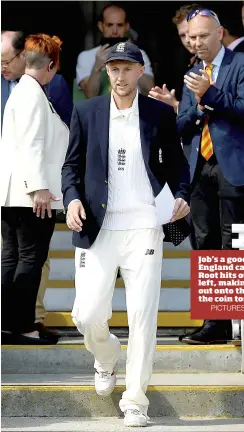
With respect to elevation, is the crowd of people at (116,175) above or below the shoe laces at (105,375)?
above

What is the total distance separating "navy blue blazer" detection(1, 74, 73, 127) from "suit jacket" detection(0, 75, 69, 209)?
0.37 meters

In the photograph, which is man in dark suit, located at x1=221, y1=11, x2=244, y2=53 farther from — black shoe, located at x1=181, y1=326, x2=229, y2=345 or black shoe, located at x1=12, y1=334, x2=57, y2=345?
black shoe, located at x1=12, y1=334, x2=57, y2=345

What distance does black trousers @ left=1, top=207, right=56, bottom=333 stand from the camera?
7562 mm

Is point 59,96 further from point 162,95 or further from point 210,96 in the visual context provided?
point 210,96

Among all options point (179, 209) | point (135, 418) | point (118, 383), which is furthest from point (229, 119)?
point (135, 418)

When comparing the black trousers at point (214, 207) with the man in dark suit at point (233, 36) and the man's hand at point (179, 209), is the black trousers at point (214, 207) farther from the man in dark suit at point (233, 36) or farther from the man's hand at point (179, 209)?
the man in dark suit at point (233, 36)

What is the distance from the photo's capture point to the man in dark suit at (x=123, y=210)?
651 centimetres

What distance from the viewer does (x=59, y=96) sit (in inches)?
319

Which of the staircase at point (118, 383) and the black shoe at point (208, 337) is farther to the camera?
the black shoe at point (208, 337)

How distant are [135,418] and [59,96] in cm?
244

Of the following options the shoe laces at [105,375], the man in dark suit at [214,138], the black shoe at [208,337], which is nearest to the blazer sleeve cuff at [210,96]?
the man in dark suit at [214,138]

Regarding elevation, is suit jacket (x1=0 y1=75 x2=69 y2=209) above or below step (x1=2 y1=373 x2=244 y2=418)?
above

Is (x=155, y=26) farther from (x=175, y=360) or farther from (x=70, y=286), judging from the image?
(x=175, y=360)

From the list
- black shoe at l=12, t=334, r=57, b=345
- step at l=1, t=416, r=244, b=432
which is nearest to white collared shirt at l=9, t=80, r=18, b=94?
black shoe at l=12, t=334, r=57, b=345
